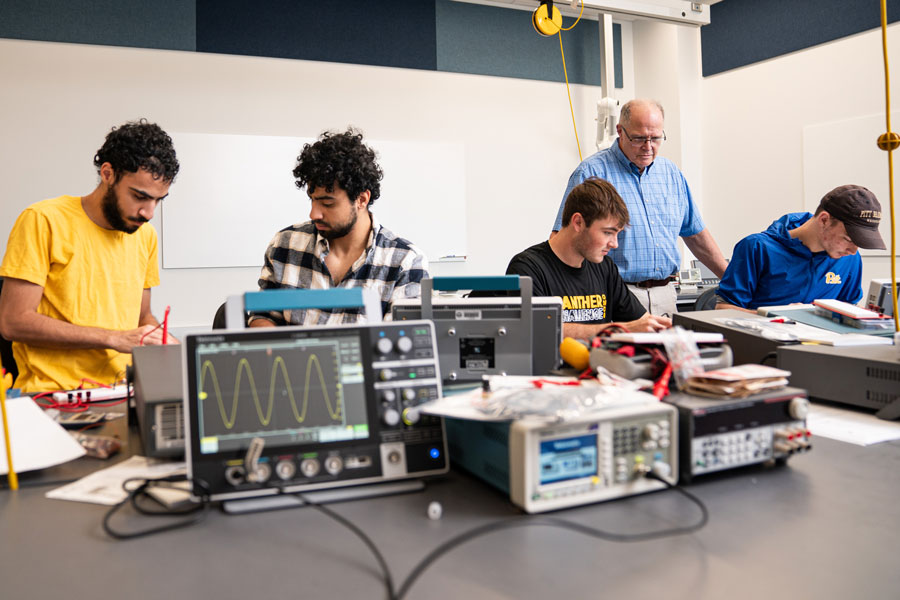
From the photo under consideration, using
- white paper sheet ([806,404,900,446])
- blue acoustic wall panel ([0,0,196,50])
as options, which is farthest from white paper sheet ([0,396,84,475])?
blue acoustic wall panel ([0,0,196,50])

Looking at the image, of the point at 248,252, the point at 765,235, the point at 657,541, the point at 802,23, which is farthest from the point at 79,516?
the point at 802,23

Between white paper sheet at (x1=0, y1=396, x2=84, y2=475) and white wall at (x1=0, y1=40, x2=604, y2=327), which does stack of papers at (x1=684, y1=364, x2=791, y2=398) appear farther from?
white wall at (x1=0, y1=40, x2=604, y2=327)

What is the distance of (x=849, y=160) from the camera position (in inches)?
170

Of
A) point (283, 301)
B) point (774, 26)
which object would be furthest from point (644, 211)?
point (774, 26)

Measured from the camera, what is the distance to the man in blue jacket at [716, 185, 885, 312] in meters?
2.49

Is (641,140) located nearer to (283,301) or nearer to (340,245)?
(340,245)

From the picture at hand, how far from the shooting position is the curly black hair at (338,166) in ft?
6.60

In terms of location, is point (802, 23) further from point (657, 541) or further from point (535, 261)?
point (657, 541)

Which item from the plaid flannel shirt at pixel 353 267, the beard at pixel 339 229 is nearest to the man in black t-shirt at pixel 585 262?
the plaid flannel shirt at pixel 353 267

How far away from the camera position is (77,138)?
3.98 m

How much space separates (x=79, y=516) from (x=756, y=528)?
0.89 metres

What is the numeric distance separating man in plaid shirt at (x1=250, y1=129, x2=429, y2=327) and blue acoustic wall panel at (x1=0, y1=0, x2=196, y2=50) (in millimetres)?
2800

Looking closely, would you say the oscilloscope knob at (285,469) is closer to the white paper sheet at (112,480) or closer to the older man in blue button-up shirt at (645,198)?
the white paper sheet at (112,480)

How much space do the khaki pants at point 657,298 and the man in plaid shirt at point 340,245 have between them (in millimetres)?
1383
